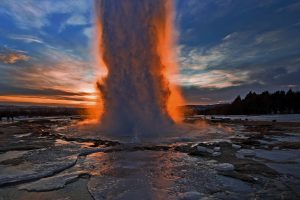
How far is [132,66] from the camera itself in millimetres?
18969

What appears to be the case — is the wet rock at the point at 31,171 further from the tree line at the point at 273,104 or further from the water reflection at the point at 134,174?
the tree line at the point at 273,104

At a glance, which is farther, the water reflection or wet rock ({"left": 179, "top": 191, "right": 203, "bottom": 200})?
the water reflection

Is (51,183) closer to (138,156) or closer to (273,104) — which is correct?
(138,156)

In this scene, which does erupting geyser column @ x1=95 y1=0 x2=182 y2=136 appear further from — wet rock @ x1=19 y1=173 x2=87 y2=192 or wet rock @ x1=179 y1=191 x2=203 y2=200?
wet rock @ x1=179 y1=191 x2=203 y2=200

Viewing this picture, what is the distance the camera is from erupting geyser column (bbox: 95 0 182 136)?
18719 millimetres

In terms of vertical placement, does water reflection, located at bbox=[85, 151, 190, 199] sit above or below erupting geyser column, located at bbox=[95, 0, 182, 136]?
below

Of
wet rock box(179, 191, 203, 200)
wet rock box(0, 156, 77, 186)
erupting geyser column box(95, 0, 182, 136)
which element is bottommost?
wet rock box(179, 191, 203, 200)

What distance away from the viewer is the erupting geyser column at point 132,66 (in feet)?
61.4

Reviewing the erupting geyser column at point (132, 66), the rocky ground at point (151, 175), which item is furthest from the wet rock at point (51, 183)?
the erupting geyser column at point (132, 66)

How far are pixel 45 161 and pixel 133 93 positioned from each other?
10473mm

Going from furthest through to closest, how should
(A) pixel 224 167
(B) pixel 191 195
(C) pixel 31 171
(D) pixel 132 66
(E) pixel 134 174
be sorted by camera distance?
(D) pixel 132 66 < (A) pixel 224 167 < (C) pixel 31 171 < (E) pixel 134 174 < (B) pixel 191 195

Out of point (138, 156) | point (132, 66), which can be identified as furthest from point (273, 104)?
point (138, 156)

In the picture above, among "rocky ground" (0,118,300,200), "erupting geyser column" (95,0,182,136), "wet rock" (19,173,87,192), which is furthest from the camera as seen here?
"erupting geyser column" (95,0,182,136)

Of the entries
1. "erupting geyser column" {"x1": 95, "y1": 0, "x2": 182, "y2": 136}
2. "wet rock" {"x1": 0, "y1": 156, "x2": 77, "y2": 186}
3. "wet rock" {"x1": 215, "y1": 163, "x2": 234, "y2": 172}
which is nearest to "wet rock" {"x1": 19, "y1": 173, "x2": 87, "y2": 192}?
"wet rock" {"x1": 0, "y1": 156, "x2": 77, "y2": 186}
